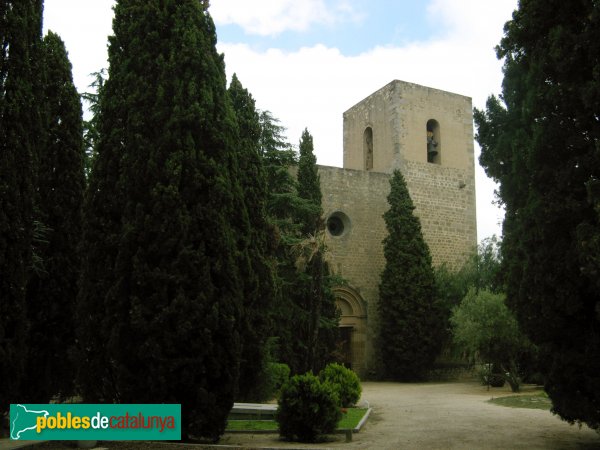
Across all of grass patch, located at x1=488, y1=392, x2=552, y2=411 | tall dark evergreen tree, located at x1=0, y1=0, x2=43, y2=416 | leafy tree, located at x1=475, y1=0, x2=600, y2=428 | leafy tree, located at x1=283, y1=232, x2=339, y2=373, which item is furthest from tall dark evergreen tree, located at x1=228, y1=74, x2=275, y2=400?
grass patch, located at x1=488, y1=392, x2=552, y2=411

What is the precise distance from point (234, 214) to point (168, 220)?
1323mm

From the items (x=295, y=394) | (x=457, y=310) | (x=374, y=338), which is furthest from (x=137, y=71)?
(x=374, y=338)

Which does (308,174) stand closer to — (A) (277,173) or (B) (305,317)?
(A) (277,173)

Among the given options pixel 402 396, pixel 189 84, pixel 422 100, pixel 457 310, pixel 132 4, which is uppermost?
pixel 422 100

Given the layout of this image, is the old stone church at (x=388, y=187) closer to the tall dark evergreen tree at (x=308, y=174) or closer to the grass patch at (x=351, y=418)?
the tall dark evergreen tree at (x=308, y=174)

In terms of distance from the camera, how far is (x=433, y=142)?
24.8 meters

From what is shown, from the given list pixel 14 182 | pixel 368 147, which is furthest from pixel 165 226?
pixel 368 147

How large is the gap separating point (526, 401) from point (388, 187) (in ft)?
37.8

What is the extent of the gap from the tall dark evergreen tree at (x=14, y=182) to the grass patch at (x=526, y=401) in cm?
1006

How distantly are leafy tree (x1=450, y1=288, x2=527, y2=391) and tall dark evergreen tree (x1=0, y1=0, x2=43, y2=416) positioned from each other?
12592mm

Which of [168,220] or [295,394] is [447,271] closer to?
[295,394]

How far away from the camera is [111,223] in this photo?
8.25 metres

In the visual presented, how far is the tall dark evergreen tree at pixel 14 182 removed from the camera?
7395mm

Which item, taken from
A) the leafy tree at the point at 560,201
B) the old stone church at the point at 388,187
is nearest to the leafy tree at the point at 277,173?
the old stone church at the point at 388,187
